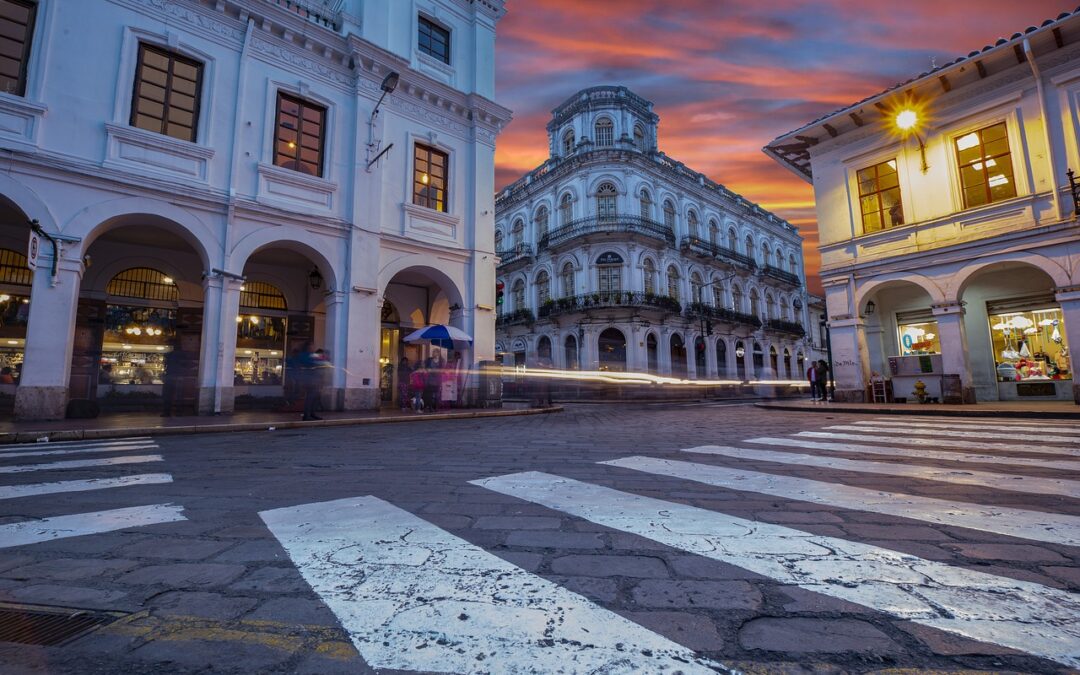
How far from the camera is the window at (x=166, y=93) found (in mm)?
10766

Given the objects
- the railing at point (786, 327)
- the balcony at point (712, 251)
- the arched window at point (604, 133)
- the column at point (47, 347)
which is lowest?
the column at point (47, 347)

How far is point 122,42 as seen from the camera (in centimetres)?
1048

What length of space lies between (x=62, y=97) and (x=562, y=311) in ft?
76.7

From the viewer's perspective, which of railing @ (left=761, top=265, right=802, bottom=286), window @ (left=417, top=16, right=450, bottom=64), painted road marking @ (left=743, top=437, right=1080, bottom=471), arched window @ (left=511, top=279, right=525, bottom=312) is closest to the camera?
painted road marking @ (left=743, top=437, right=1080, bottom=471)

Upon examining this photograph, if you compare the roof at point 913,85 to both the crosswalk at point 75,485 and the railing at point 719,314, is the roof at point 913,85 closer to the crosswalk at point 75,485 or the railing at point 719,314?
the railing at point 719,314

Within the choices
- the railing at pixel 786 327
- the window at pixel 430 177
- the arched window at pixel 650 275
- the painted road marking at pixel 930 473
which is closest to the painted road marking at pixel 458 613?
the painted road marking at pixel 930 473

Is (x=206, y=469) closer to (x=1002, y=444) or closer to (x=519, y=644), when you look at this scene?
(x=519, y=644)

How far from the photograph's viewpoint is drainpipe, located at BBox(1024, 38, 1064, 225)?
1253cm

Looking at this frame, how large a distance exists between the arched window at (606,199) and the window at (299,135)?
64.1 feet

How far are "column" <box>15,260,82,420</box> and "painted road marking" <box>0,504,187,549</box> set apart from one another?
894cm

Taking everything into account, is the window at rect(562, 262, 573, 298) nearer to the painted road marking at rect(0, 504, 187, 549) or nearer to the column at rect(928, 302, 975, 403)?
the column at rect(928, 302, 975, 403)

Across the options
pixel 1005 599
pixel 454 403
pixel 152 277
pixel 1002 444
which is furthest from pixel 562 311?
pixel 1005 599

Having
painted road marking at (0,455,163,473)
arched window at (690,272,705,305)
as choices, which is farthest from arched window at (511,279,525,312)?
painted road marking at (0,455,163,473)

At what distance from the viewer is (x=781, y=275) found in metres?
40.6
